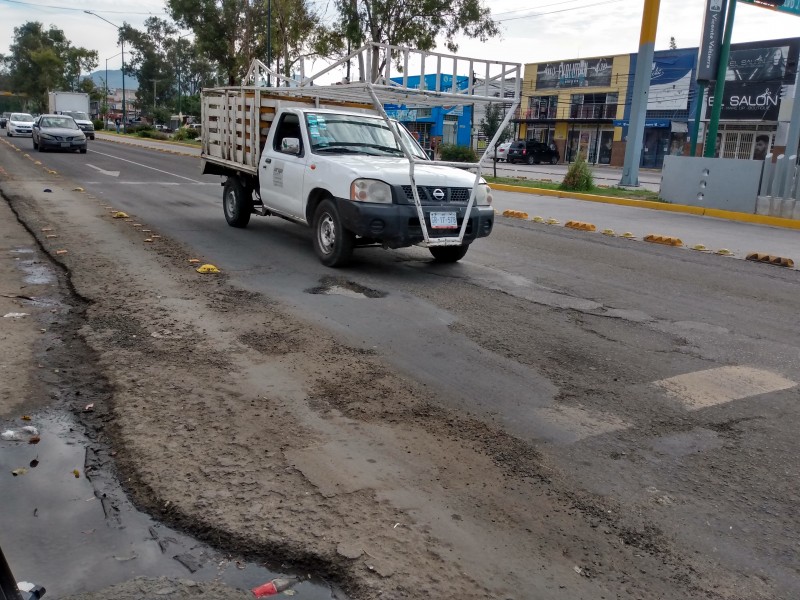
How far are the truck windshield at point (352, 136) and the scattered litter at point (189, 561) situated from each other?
21.9 feet

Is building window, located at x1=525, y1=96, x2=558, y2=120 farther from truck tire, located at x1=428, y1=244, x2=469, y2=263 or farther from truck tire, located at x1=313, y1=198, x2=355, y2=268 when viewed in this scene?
truck tire, located at x1=313, y1=198, x2=355, y2=268

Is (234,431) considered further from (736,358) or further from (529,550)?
(736,358)

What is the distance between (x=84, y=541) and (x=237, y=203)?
8.81m

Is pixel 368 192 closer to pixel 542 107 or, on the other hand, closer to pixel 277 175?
pixel 277 175

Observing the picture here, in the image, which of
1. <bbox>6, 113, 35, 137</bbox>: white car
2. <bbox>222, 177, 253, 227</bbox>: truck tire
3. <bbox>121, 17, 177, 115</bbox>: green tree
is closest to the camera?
<bbox>222, 177, 253, 227</bbox>: truck tire

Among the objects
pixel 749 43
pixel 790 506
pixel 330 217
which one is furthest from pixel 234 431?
pixel 749 43

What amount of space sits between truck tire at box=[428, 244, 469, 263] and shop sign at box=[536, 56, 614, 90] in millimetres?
45812

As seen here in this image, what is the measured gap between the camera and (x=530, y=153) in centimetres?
4731

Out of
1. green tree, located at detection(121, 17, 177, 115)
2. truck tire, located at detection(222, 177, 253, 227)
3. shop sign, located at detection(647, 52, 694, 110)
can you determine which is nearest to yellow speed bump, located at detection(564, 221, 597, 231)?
truck tire, located at detection(222, 177, 253, 227)

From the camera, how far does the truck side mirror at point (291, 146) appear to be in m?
9.29

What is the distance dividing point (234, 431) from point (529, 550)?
1882 millimetres

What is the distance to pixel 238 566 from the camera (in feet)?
9.82

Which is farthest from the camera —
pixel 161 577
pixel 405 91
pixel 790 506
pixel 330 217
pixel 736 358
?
pixel 330 217

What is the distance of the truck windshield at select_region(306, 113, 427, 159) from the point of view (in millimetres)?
9234
